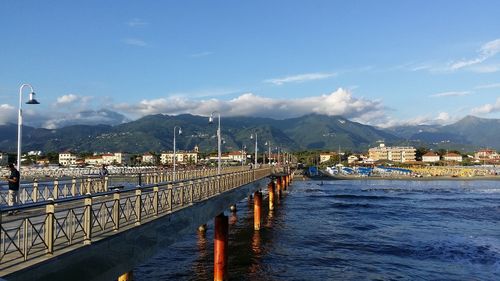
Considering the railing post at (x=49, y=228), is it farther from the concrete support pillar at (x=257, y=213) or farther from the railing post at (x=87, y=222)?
the concrete support pillar at (x=257, y=213)

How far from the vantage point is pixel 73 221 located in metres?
12.2

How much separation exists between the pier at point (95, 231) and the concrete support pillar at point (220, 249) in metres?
2.74

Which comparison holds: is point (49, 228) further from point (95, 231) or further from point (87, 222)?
point (95, 231)

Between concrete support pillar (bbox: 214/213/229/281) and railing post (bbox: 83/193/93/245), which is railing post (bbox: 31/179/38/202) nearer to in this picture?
concrete support pillar (bbox: 214/213/229/281)

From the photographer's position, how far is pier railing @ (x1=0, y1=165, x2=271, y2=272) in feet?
32.4

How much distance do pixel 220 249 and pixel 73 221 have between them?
14.9m

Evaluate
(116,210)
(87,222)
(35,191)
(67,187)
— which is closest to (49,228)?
(87,222)

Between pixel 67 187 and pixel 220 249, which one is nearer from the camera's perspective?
pixel 220 249

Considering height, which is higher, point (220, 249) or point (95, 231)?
point (95, 231)

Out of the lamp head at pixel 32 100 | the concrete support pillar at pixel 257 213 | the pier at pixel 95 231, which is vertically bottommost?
the concrete support pillar at pixel 257 213

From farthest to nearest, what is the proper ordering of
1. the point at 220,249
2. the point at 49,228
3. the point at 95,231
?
1. the point at 220,249
2. the point at 95,231
3. the point at 49,228

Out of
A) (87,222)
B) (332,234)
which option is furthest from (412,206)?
(87,222)

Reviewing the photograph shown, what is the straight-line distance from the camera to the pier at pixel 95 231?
9836mm

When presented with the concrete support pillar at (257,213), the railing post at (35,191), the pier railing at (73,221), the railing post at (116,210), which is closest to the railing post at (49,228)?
the pier railing at (73,221)
